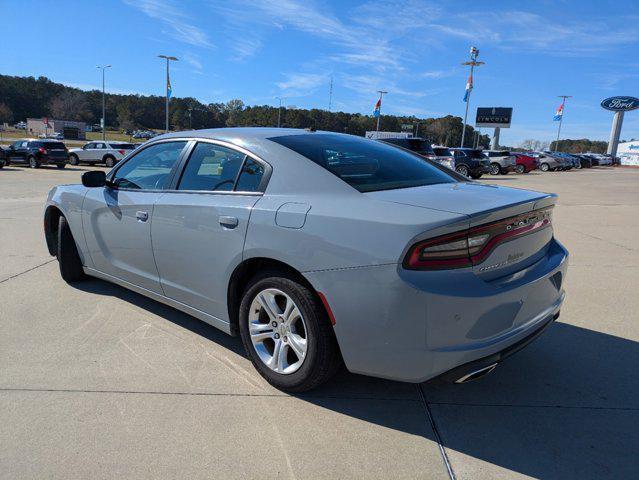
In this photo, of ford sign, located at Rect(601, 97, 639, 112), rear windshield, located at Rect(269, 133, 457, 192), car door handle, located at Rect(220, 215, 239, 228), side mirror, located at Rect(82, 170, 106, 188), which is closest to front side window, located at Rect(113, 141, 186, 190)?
side mirror, located at Rect(82, 170, 106, 188)

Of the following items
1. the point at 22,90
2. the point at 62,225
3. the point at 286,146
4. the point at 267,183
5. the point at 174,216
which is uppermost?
the point at 22,90

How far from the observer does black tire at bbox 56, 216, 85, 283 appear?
15.1 ft

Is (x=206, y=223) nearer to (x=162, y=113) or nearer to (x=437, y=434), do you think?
(x=437, y=434)

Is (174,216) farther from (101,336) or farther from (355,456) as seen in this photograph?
(355,456)

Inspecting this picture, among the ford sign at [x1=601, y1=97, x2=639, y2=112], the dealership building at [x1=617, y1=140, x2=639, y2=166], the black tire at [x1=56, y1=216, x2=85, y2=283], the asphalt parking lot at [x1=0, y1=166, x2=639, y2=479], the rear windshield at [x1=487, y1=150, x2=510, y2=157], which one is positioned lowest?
the asphalt parking lot at [x1=0, y1=166, x2=639, y2=479]

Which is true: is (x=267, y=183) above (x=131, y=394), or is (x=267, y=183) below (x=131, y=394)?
above

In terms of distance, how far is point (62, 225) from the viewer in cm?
461

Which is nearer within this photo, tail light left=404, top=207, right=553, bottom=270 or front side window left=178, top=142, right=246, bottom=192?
tail light left=404, top=207, right=553, bottom=270

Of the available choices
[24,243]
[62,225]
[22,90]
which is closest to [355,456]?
[62,225]

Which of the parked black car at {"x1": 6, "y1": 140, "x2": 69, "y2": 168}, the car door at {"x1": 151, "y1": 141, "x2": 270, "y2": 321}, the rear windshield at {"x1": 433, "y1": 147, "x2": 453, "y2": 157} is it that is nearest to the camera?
the car door at {"x1": 151, "y1": 141, "x2": 270, "y2": 321}

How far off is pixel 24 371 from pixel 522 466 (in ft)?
9.94

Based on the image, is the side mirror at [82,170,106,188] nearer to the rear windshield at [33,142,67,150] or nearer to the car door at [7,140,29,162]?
the rear windshield at [33,142,67,150]

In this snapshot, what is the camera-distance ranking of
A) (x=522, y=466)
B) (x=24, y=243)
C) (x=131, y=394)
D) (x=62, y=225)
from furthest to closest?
1. (x=24, y=243)
2. (x=62, y=225)
3. (x=131, y=394)
4. (x=522, y=466)

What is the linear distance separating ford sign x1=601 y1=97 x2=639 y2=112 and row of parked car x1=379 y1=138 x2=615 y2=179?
18.7 meters
